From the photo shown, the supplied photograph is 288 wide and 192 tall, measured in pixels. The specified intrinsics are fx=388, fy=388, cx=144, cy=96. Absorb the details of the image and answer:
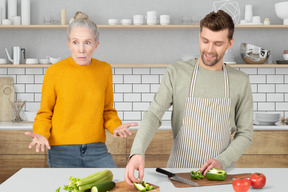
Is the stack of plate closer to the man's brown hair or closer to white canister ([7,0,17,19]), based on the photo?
the man's brown hair

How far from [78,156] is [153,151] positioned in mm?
1765

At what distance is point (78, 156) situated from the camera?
7.64ft

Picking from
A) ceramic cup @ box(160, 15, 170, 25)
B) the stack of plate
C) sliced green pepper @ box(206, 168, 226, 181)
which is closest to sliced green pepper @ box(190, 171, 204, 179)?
sliced green pepper @ box(206, 168, 226, 181)

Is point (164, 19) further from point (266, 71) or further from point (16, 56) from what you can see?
point (16, 56)

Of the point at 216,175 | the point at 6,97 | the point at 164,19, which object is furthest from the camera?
the point at 6,97

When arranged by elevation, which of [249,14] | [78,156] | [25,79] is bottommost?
[78,156]

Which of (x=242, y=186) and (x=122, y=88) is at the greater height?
(x=122, y=88)

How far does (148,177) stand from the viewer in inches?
74.3

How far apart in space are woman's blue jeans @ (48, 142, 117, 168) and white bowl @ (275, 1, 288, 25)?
9.80 feet

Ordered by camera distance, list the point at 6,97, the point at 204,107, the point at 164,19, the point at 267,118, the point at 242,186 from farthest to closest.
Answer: the point at 6,97
the point at 164,19
the point at 267,118
the point at 204,107
the point at 242,186

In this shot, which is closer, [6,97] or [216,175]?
[216,175]

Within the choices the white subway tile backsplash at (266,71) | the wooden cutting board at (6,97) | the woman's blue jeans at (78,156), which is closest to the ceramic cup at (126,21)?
the wooden cutting board at (6,97)

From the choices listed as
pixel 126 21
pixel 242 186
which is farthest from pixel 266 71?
pixel 242 186

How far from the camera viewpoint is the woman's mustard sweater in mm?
2305
